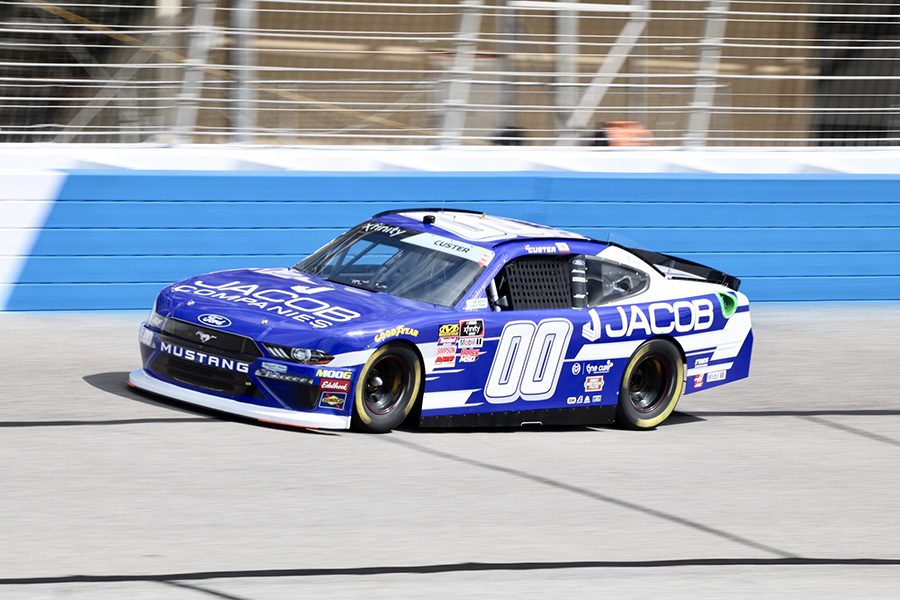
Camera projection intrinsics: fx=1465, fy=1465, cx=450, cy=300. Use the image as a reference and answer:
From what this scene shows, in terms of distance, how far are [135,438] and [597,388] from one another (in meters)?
2.93

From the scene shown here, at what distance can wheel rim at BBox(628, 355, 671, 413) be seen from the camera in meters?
9.63

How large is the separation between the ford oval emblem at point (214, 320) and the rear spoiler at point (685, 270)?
121 inches

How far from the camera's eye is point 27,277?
1178 centimetres

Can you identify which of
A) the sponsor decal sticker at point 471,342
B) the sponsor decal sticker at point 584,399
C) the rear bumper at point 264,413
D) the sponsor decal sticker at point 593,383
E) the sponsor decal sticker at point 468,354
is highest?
the sponsor decal sticker at point 471,342

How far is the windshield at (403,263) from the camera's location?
892 cm

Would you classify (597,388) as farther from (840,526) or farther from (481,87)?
(481,87)

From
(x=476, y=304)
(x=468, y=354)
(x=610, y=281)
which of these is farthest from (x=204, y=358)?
(x=610, y=281)

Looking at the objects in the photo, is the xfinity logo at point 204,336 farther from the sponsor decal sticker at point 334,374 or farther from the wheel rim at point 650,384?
the wheel rim at point 650,384

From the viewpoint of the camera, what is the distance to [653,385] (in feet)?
31.9

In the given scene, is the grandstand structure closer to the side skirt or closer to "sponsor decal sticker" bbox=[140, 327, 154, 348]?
"sponsor decal sticker" bbox=[140, 327, 154, 348]

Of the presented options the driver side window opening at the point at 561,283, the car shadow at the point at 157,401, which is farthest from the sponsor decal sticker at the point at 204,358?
the driver side window opening at the point at 561,283

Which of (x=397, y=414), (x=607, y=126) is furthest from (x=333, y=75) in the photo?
(x=397, y=414)

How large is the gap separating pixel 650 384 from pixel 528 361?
1.19 metres

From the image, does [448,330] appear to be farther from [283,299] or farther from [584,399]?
[584,399]
